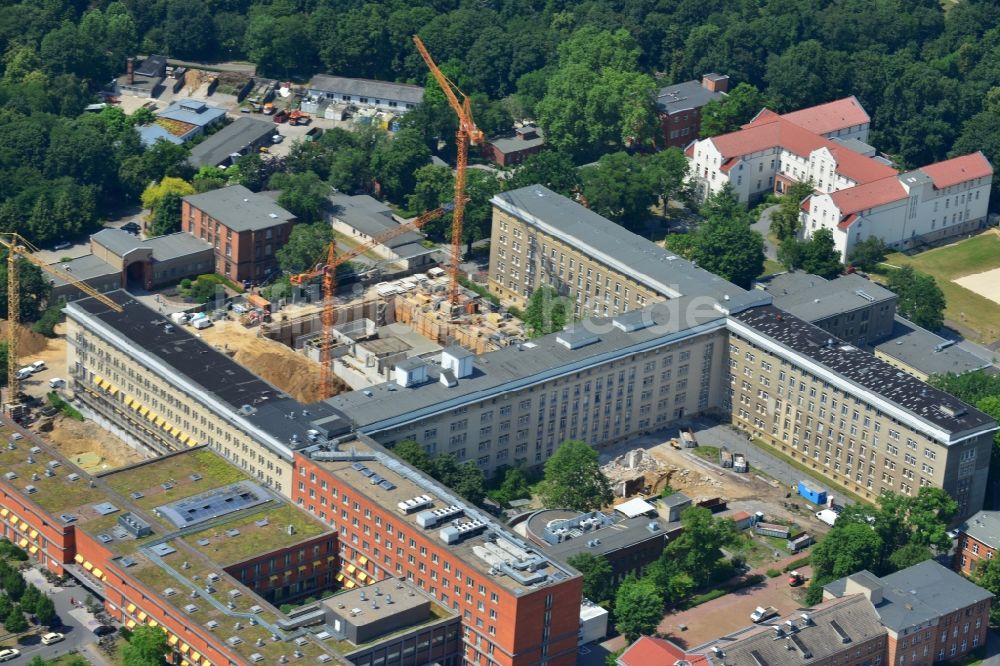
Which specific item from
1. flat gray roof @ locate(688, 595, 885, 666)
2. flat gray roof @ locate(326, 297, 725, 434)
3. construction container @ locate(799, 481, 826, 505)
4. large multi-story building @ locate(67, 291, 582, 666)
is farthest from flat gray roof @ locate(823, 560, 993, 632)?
flat gray roof @ locate(326, 297, 725, 434)

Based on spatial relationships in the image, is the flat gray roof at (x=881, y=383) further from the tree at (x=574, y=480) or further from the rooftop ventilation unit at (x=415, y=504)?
the rooftop ventilation unit at (x=415, y=504)

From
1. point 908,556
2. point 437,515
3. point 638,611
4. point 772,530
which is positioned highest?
point 437,515

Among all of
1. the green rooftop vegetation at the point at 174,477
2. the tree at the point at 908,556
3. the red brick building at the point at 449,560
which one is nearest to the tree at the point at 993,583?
the tree at the point at 908,556

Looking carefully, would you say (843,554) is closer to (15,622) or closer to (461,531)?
(461,531)

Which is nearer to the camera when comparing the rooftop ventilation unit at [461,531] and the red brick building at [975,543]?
the rooftop ventilation unit at [461,531]

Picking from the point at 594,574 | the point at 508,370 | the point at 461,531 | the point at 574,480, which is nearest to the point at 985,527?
the point at 574,480

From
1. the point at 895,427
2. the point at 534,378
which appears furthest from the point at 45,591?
the point at 895,427
